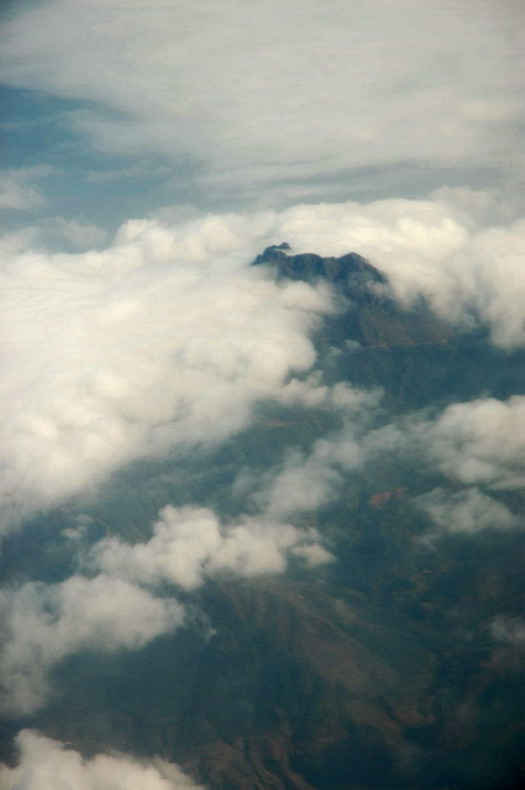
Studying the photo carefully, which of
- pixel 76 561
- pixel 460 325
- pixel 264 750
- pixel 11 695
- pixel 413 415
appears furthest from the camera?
pixel 460 325

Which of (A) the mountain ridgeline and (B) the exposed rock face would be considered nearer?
(A) the mountain ridgeline

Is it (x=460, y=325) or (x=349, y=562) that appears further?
(x=460, y=325)

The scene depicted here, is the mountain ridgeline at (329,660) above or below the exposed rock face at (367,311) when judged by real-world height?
below

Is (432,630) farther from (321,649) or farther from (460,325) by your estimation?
(460,325)

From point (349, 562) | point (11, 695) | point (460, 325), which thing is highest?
point (460, 325)

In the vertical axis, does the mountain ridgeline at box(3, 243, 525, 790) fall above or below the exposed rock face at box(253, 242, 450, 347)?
below

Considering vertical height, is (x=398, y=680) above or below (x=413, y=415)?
below

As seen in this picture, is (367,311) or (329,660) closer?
(329,660)

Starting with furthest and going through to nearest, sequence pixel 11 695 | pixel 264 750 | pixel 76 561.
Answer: pixel 76 561, pixel 11 695, pixel 264 750

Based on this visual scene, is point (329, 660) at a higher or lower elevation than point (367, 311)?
lower

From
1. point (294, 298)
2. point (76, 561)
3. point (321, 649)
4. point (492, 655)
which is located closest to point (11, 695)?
point (76, 561)

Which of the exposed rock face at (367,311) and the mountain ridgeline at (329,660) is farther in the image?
the exposed rock face at (367,311)
